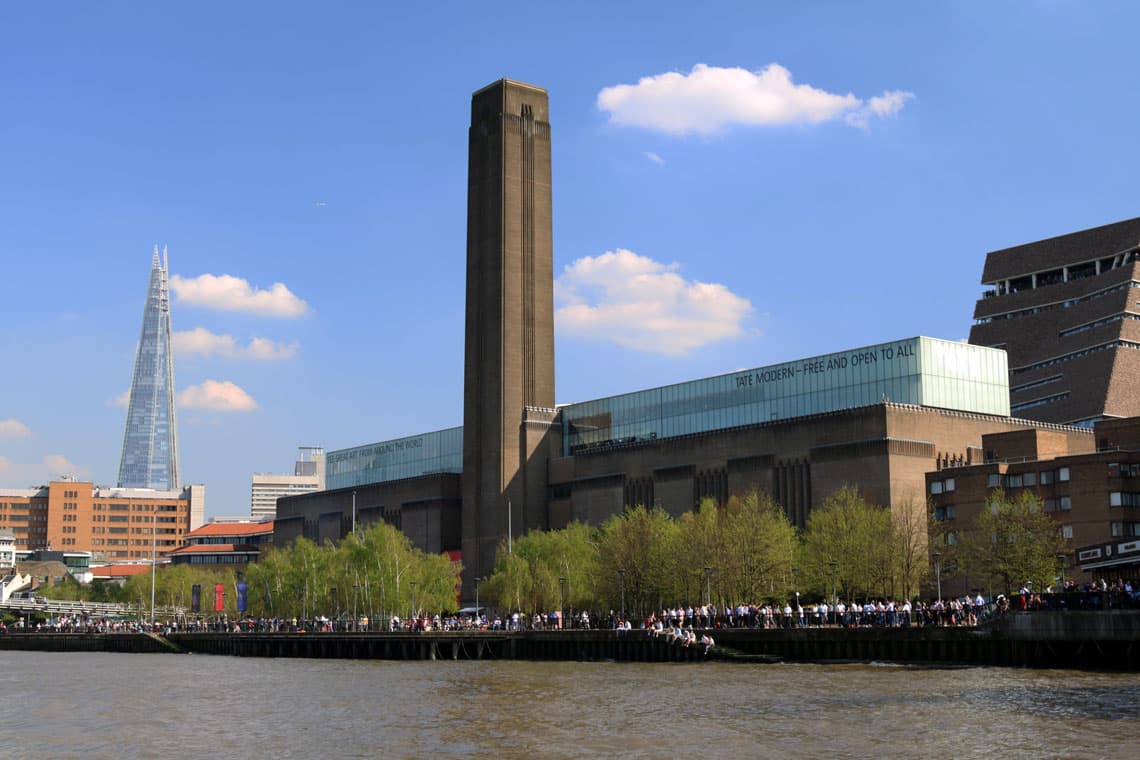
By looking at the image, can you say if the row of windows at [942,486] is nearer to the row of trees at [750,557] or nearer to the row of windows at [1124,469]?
the row of trees at [750,557]

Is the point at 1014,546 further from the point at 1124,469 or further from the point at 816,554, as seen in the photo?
the point at 1124,469

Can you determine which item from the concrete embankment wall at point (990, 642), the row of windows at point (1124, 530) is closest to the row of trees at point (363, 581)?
the concrete embankment wall at point (990, 642)

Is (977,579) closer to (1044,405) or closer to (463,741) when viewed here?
(463,741)

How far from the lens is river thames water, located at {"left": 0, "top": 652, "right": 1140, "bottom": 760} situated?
46.7 m

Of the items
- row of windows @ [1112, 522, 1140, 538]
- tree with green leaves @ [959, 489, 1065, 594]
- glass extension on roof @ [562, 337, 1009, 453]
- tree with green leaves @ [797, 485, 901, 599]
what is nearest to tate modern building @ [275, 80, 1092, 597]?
glass extension on roof @ [562, 337, 1009, 453]

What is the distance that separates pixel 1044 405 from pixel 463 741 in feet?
527

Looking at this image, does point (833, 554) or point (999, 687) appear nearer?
point (999, 687)

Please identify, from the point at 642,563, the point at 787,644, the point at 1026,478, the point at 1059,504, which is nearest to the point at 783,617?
the point at 787,644

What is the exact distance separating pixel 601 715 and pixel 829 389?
89579mm

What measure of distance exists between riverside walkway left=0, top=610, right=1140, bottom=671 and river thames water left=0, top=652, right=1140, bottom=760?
2.66 meters

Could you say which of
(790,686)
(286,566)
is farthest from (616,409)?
(790,686)

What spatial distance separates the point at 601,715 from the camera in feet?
187

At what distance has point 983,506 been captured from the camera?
116m

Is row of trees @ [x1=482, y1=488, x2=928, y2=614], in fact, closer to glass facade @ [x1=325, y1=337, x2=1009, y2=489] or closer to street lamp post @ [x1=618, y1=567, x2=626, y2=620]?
street lamp post @ [x1=618, y1=567, x2=626, y2=620]
